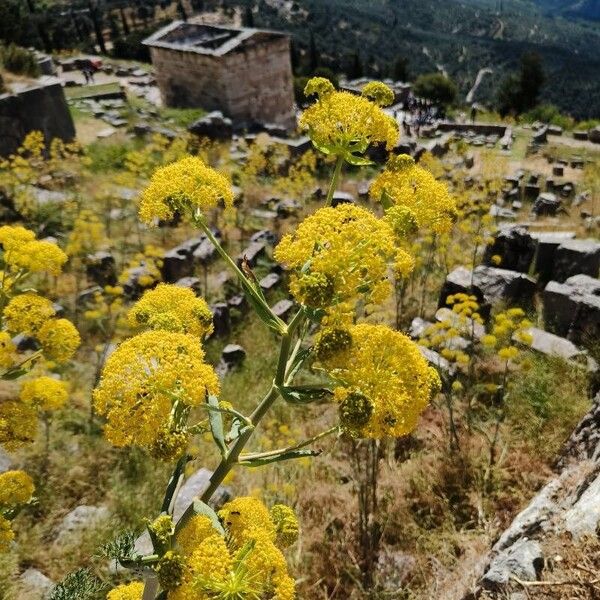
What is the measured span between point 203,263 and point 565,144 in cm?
2404

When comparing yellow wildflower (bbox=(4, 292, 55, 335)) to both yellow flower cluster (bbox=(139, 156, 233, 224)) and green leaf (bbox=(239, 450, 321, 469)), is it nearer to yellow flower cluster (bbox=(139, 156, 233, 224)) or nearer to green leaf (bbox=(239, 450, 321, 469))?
yellow flower cluster (bbox=(139, 156, 233, 224))

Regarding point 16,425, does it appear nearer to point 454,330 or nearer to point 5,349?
point 5,349

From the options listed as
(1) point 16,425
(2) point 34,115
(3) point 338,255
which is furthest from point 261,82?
(3) point 338,255

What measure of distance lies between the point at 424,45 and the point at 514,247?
138 meters

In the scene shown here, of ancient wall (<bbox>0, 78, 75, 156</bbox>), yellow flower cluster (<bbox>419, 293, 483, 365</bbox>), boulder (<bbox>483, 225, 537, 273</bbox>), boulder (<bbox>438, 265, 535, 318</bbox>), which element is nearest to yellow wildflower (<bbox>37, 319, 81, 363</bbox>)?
yellow flower cluster (<bbox>419, 293, 483, 365</bbox>)

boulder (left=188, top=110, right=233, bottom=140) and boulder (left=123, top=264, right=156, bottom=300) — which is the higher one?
boulder (left=123, top=264, right=156, bottom=300)

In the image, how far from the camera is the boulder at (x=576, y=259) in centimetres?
1034

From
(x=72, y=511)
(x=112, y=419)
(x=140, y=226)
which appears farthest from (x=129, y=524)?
(x=140, y=226)

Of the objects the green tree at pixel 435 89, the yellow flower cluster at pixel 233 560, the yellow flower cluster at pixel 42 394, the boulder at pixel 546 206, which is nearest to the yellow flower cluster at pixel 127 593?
the yellow flower cluster at pixel 233 560

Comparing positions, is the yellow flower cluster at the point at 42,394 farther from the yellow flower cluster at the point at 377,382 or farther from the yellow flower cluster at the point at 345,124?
the yellow flower cluster at the point at 345,124

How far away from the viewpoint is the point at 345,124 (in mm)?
2506

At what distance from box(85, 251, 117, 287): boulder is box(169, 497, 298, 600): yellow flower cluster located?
9.50 metres

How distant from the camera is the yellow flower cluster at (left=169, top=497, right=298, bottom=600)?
2.05 metres

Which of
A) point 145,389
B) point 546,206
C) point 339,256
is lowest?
point 546,206
